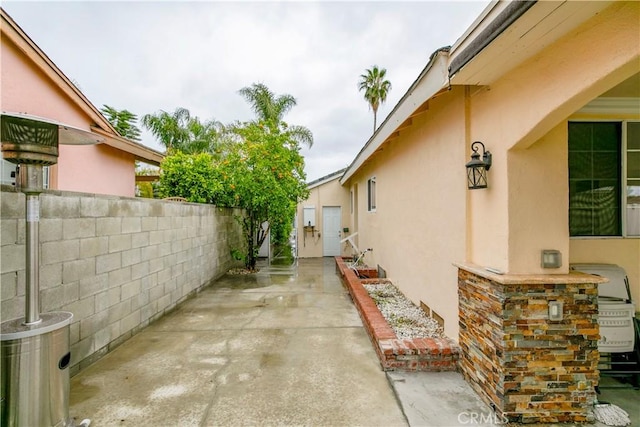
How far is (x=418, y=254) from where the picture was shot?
15.8 ft

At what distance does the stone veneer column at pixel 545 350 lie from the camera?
2.39 meters

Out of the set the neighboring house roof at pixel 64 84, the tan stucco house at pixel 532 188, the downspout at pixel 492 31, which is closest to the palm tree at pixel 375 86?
the neighboring house roof at pixel 64 84

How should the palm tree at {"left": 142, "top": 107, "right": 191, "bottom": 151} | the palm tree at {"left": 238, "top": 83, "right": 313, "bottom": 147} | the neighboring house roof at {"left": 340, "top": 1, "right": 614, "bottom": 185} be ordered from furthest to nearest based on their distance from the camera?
the palm tree at {"left": 142, "top": 107, "right": 191, "bottom": 151}
the palm tree at {"left": 238, "top": 83, "right": 313, "bottom": 147}
the neighboring house roof at {"left": 340, "top": 1, "right": 614, "bottom": 185}

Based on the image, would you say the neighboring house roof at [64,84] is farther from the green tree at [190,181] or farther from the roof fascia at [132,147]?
the green tree at [190,181]

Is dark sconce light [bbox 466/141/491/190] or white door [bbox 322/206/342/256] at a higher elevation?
dark sconce light [bbox 466/141/491/190]

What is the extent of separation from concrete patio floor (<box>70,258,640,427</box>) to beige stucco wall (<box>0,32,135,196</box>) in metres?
4.24

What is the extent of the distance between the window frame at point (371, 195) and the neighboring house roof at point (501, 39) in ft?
17.8

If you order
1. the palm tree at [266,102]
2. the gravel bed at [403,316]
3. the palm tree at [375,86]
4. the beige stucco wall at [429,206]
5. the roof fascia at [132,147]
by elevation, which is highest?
the palm tree at [375,86]

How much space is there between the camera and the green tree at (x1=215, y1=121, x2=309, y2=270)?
7.95 m

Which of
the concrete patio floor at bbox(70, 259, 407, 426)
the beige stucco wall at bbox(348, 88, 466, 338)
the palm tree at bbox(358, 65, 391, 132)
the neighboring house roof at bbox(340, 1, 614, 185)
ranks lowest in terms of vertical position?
the concrete patio floor at bbox(70, 259, 407, 426)

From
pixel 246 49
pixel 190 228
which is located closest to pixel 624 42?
pixel 190 228

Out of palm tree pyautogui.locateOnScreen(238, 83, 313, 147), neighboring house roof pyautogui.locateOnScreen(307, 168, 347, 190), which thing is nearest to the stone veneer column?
neighboring house roof pyautogui.locateOnScreen(307, 168, 347, 190)

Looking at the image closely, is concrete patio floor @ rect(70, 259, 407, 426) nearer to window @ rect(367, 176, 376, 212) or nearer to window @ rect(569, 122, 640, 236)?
window @ rect(569, 122, 640, 236)

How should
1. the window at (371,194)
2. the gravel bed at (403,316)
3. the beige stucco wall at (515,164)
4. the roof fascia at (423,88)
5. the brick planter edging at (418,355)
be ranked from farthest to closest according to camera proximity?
the window at (371,194), the gravel bed at (403,316), the brick planter edging at (418,355), the roof fascia at (423,88), the beige stucco wall at (515,164)
